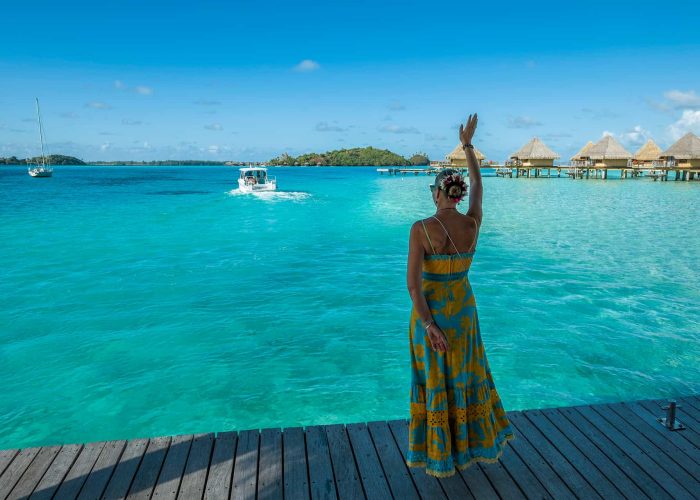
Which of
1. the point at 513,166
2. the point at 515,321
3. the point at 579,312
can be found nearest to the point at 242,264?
the point at 515,321

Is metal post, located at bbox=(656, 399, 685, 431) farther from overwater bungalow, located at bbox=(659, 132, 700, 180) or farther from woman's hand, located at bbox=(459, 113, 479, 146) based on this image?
overwater bungalow, located at bbox=(659, 132, 700, 180)

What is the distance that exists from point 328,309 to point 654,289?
8140mm

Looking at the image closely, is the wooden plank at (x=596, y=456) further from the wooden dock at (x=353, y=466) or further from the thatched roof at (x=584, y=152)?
the thatched roof at (x=584, y=152)

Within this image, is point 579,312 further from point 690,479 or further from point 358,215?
point 358,215

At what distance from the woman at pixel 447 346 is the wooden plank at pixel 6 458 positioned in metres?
2.92

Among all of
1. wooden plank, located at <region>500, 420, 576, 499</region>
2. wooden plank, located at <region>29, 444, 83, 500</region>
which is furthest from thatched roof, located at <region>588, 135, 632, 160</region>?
wooden plank, located at <region>29, 444, 83, 500</region>

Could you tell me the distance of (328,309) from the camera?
10617 mm

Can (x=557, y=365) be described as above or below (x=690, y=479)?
below

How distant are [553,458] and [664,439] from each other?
1012 mm

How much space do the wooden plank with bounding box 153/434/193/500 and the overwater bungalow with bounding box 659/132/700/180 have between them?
62.0 metres

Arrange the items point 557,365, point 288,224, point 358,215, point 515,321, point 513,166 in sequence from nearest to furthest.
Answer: point 557,365 → point 515,321 → point 288,224 → point 358,215 → point 513,166

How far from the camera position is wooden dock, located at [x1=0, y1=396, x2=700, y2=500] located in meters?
3.14

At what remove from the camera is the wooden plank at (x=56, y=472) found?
123 inches

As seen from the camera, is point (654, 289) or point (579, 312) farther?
point (654, 289)
